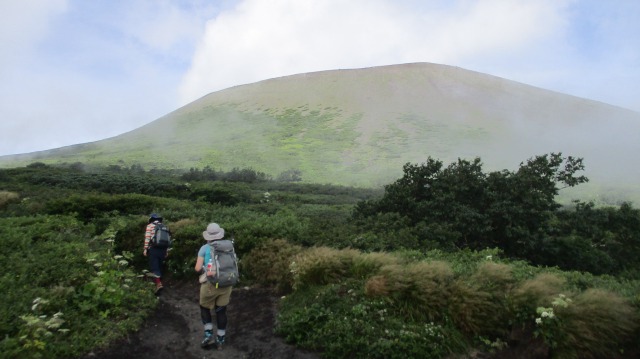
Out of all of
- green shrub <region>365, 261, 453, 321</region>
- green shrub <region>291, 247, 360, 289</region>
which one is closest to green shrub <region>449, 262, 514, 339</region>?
green shrub <region>365, 261, 453, 321</region>

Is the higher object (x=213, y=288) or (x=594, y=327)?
(x=213, y=288)

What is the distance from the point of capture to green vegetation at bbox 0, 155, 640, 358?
6.45 m

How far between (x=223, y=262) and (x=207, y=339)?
1.25 meters

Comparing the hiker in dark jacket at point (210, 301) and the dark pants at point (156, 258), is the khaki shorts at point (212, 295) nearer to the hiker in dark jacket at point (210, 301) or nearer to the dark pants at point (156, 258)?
the hiker in dark jacket at point (210, 301)

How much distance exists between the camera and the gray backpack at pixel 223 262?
6992 millimetres

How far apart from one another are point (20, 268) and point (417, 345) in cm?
730

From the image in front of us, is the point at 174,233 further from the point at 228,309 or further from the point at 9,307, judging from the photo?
the point at 9,307

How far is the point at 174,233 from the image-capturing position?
1147 centimetres

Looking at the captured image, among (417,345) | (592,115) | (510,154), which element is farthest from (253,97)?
(417,345)

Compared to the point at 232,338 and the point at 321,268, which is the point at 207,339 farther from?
the point at 321,268

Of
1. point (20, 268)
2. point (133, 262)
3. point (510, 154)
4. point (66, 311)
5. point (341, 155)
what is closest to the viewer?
point (66, 311)

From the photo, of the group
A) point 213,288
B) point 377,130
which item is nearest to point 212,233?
point 213,288

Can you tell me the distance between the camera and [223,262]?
23.3 feet

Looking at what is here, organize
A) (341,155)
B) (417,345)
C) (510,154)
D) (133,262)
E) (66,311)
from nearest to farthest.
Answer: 1. (417,345)
2. (66,311)
3. (133,262)
4. (510,154)
5. (341,155)
